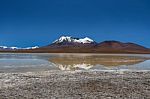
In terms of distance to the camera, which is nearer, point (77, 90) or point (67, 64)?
point (77, 90)

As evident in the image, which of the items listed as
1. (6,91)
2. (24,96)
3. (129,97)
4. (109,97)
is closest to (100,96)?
(109,97)

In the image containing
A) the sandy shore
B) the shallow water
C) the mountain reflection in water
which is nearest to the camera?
the sandy shore

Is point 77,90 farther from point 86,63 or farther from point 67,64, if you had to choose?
point 86,63

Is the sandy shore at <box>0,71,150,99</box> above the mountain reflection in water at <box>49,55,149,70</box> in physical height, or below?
below

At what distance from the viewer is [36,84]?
43.7 ft

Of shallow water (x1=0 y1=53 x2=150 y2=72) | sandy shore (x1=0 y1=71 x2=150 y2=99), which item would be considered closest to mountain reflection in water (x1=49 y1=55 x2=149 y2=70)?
shallow water (x1=0 y1=53 x2=150 y2=72)

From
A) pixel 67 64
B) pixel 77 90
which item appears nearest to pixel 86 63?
pixel 67 64

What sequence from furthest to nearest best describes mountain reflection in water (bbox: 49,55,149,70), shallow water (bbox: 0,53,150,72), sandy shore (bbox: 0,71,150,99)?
mountain reflection in water (bbox: 49,55,149,70) < shallow water (bbox: 0,53,150,72) < sandy shore (bbox: 0,71,150,99)

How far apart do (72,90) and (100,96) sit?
1.40m

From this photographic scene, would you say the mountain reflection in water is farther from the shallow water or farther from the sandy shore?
the sandy shore

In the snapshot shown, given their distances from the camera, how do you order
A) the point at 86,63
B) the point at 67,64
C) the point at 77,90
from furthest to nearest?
the point at 86,63, the point at 67,64, the point at 77,90

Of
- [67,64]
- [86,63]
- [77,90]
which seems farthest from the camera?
[86,63]

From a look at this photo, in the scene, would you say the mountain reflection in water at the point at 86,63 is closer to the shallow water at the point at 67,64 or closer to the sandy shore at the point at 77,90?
the shallow water at the point at 67,64

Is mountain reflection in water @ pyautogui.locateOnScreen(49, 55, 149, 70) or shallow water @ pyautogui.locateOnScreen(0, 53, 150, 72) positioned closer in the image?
shallow water @ pyautogui.locateOnScreen(0, 53, 150, 72)
